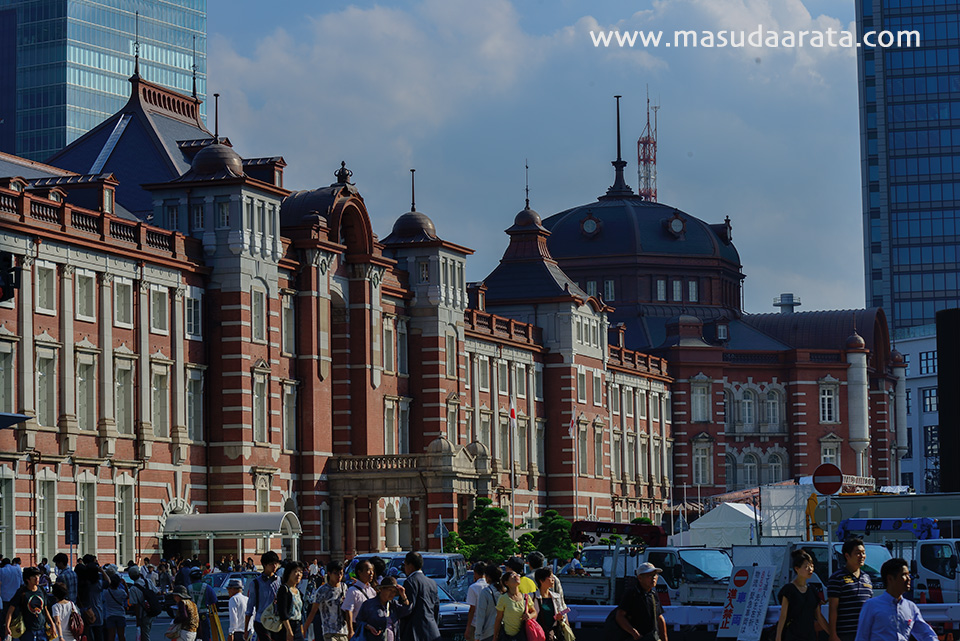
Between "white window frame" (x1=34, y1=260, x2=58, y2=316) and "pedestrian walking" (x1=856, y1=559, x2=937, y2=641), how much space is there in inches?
1599

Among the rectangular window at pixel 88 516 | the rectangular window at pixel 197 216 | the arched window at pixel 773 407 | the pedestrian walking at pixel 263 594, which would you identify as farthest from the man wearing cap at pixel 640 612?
the arched window at pixel 773 407

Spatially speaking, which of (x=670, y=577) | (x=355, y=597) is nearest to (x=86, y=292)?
(x=670, y=577)

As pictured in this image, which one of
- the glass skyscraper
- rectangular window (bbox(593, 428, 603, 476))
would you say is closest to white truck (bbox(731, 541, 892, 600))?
rectangular window (bbox(593, 428, 603, 476))

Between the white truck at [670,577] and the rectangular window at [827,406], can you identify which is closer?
the white truck at [670,577]

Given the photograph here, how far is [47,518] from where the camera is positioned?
55531 millimetres

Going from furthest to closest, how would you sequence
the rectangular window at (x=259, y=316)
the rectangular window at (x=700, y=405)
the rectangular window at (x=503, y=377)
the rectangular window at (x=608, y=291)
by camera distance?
the rectangular window at (x=608, y=291)
the rectangular window at (x=700, y=405)
the rectangular window at (x=503, y=377)
the rectangular window at (x=259, y=316)

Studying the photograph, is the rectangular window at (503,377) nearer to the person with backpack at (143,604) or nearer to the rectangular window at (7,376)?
the rectangular window at (7,376)

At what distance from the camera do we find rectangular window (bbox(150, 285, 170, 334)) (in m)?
60.6

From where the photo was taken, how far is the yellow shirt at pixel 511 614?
23.3 meters

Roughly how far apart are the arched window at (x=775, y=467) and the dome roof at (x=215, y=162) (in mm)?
61827

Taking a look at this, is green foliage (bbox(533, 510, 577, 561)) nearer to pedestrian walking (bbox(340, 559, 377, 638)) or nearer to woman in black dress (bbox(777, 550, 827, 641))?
pedestrian walking (bbox(340, 559, 377, 638))

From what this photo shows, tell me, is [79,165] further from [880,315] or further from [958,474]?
[880,315]

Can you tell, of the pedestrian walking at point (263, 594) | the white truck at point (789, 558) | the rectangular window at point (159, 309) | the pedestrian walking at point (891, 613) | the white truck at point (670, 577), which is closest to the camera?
the pedestrian walking at point (891, 613)

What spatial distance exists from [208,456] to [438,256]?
1736 cm
